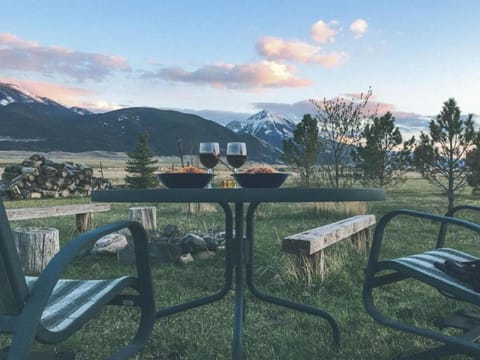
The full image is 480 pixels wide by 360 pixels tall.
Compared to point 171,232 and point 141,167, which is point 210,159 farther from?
point 141,167

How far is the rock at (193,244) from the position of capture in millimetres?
5098

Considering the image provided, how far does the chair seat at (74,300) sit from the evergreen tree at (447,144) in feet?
32.8

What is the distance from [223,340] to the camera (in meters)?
2.71

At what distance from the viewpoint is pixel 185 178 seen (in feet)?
6.63

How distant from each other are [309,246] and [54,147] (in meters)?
132

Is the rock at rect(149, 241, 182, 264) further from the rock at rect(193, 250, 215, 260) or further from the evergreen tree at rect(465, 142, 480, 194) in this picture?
the evergreen tree at rect(465, 142, 480, 194)

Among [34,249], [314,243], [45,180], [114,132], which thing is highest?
[114,132]

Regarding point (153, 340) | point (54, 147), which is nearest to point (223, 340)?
point (153, 340)

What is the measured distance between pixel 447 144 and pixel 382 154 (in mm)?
3224

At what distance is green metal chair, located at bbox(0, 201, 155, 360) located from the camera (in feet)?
3.71

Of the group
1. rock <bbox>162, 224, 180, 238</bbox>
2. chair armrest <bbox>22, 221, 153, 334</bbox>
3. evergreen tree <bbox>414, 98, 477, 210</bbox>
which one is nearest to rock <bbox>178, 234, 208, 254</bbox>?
rock <bbox>162, 224, 180, 238</bbox>

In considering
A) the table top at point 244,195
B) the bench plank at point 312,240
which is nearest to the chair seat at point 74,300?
the table top at point 244,195

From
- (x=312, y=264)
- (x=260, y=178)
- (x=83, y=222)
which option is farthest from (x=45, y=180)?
(x=260, y=178)

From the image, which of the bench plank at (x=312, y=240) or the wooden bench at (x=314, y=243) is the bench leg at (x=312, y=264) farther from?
the bench plank at (x=312, y=240)
